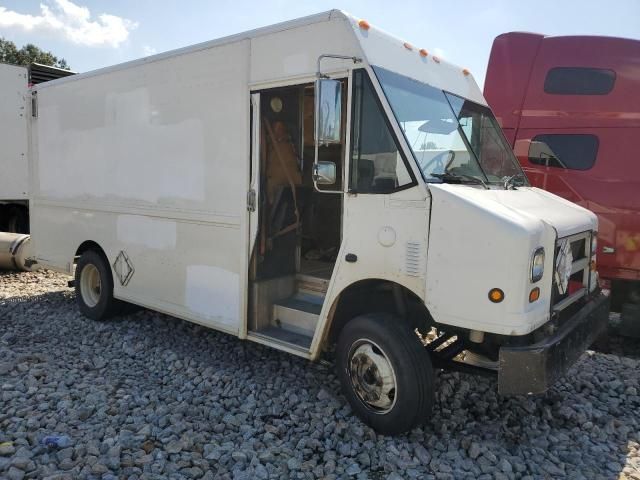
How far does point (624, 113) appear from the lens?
5.50m

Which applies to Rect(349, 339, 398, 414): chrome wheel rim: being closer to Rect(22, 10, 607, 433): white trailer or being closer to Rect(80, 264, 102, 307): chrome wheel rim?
Rect(22, 10, 607, 433): white trailer

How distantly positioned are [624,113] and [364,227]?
3667mm

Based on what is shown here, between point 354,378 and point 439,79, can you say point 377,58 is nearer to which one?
point 439,79

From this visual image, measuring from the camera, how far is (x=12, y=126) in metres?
10.3

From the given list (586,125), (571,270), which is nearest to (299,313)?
(571,270)

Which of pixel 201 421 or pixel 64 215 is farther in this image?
pixel 64 215

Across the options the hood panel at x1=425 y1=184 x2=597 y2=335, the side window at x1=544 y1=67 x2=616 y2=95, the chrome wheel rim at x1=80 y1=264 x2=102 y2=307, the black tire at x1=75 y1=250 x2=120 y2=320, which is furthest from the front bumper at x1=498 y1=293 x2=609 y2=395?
the chrome wheel rim at x1=80 y1=264 x2=102 y2=307

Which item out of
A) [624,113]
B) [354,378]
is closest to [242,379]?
[354,378]

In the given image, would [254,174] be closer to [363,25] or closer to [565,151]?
[363,25]

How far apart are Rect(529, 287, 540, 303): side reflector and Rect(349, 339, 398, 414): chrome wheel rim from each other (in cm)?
99

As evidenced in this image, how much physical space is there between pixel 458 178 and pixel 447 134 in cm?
50

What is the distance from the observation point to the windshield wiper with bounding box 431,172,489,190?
353cm

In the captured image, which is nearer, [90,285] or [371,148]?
[371,148]

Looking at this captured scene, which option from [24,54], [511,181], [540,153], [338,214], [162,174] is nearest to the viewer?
[511,181]
